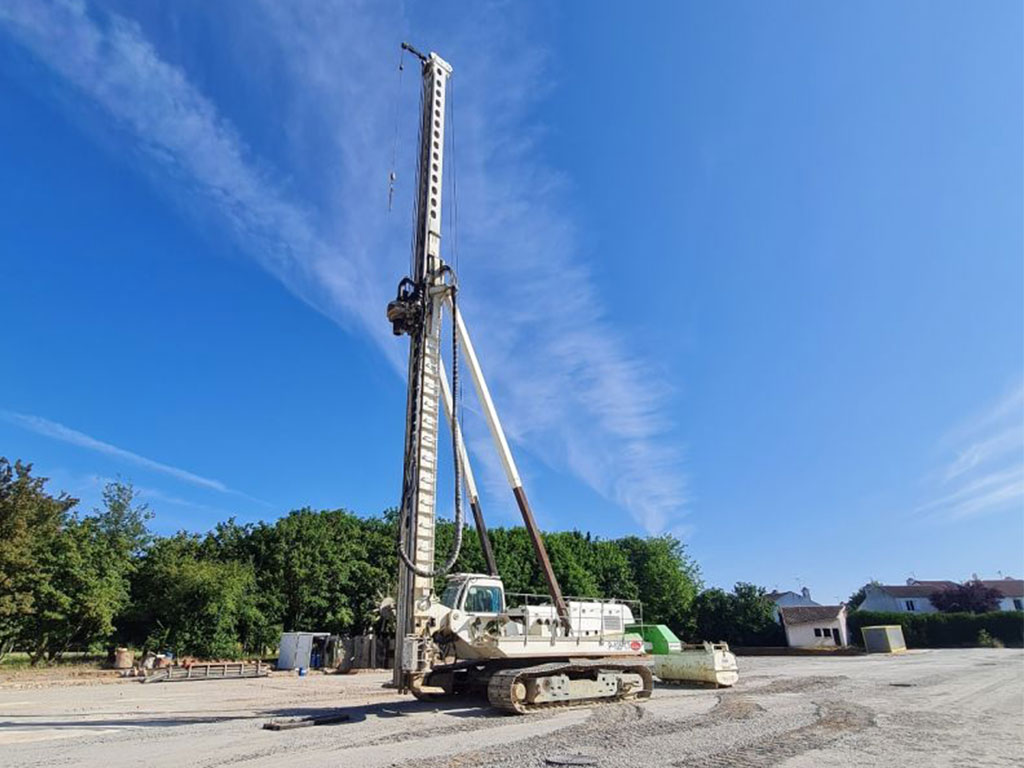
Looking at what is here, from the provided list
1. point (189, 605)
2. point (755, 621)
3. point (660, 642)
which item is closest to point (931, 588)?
point (755, 621)

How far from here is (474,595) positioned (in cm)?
1410

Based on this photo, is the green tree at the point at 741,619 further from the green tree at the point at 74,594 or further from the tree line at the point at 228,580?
the green tree at the point at 74,594

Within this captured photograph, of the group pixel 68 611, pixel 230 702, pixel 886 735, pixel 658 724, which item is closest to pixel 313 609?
pixel 68 611

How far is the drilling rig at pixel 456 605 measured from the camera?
13000mm

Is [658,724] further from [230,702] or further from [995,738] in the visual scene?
[230,702]

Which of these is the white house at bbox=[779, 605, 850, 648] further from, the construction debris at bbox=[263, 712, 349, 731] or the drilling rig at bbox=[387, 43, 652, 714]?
the construction debris at bbox=[263, 712, 349, 731]

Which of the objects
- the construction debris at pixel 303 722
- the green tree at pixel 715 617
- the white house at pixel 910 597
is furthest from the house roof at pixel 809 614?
the construction debris at pixel 303 722

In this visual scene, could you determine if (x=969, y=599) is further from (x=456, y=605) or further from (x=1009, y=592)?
(x=456, y=605)

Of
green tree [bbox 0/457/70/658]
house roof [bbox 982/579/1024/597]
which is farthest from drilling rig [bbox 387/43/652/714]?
house roof [bbox 982/579/1024/597]

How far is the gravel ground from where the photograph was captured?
8.47 meters

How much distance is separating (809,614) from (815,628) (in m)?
1.50

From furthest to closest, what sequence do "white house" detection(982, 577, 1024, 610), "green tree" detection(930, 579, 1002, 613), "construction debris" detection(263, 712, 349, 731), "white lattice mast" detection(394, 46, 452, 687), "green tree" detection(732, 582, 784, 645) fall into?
"white house" detection(982, 577, 1024, 610)
"green tree" detection(930, 579, 1002, 613)
"green tree" detection(732, 582, 784, 645)
"white lattice mast" detection(394, 46, 452, 687)
"construction debris" detection(263, 712, 349, 731)

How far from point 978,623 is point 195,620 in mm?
52966

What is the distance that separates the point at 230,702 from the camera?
54.5 ft
